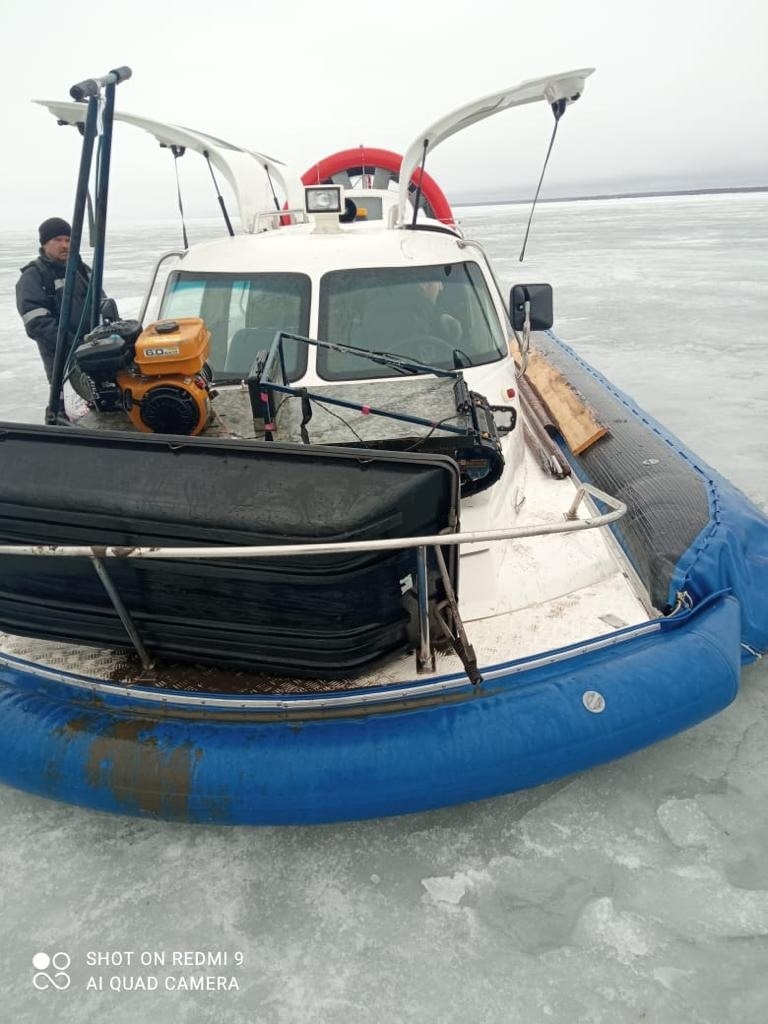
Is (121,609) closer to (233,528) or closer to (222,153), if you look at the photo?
(233,528)

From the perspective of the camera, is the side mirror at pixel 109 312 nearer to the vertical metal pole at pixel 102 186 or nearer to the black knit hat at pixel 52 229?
the vertical metal pole at pixel 102 186

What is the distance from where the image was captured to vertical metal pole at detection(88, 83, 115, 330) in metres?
2.79

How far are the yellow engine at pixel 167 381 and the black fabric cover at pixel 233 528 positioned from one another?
61 cm

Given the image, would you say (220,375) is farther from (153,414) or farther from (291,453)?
(291,453)

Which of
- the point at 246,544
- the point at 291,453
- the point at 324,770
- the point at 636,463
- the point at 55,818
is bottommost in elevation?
the point at 55,818

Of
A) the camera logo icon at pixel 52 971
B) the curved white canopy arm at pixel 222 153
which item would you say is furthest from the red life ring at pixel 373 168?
the camera logo icon at pixel 52 971

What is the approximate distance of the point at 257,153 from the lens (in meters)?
5.18

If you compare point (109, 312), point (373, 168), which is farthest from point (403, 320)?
point (373, 168)

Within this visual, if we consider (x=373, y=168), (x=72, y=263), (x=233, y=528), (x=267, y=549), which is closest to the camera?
(x=267, y=549)

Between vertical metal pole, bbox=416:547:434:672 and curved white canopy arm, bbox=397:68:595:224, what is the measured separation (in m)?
2.62

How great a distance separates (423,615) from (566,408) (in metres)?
2.60

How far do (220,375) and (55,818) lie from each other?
5.87 feet

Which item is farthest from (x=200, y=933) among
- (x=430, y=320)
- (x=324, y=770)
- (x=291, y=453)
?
(x=430, y=320)

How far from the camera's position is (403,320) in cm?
302
